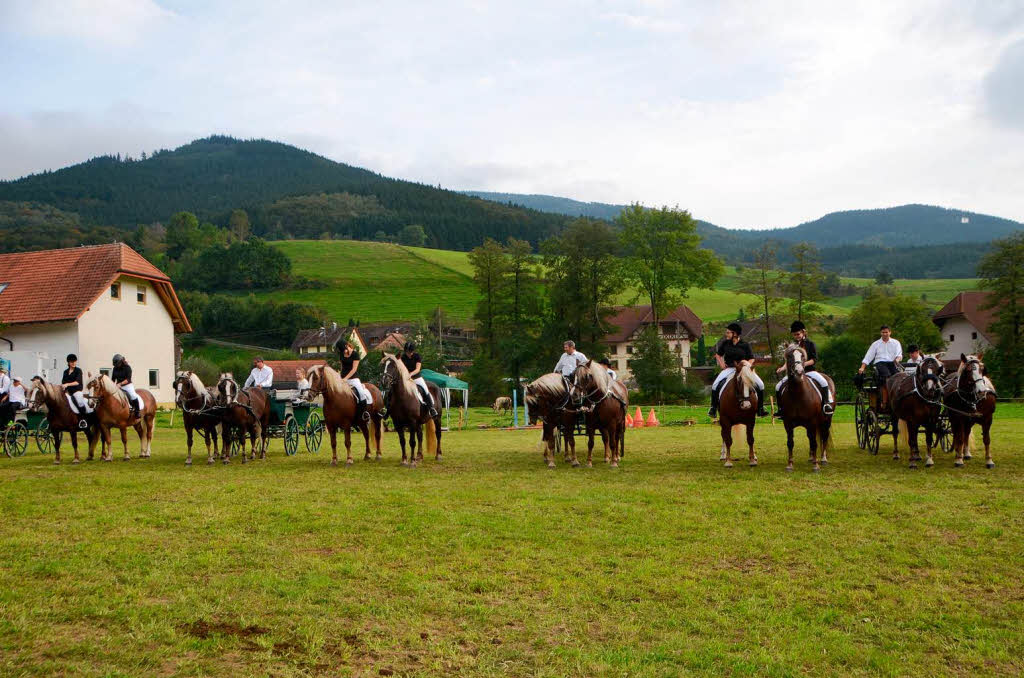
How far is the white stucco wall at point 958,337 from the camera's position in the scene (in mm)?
69500

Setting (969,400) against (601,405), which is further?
(601,405)

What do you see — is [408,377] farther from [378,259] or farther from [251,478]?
[378,259]

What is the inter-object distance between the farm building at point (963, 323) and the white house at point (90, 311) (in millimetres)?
62755

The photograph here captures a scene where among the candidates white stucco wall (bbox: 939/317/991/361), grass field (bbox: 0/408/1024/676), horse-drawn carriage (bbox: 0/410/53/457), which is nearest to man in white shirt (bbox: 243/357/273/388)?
horse-drawn carriage (bbox: 0/410/53/457)

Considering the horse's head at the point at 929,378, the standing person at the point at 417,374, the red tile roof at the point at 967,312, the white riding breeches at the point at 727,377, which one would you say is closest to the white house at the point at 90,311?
the standing person at the point at 417,374

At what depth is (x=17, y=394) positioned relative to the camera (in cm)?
1808

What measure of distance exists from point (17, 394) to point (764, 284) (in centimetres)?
4782

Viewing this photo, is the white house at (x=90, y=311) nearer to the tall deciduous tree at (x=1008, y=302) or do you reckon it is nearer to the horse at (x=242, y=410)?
the horse at (x=242, y=410)

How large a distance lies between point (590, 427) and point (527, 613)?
8.87 m

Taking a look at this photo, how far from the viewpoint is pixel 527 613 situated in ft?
19.8

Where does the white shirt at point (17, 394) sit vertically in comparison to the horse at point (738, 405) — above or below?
above

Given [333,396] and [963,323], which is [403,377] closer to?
[333,396]

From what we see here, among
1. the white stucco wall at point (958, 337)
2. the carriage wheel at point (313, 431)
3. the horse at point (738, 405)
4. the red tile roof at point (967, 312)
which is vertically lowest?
the carriage wheel at point (313, 431)

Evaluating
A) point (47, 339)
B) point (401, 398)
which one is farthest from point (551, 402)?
point (47, 339)
